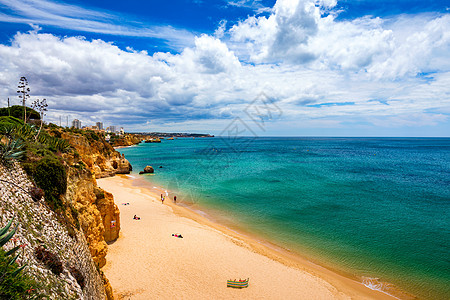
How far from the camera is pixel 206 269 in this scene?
46.2 ft

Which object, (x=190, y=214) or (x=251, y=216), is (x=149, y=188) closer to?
(x=190, y=214)

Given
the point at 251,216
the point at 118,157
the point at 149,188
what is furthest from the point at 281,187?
the point at 118,157

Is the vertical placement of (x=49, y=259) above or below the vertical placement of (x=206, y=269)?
above

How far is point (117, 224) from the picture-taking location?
16188 mm

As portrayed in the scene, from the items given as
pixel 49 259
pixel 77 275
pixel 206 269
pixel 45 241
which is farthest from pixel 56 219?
pixel 206 269

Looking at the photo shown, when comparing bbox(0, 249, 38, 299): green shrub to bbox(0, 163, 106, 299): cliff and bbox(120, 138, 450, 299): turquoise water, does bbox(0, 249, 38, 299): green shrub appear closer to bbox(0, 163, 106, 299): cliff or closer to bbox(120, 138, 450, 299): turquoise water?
bbox(0, 163, 106, 299): cliff

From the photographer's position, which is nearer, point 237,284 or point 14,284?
point 14,284

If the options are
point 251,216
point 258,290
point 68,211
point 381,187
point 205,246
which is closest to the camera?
point 68,211

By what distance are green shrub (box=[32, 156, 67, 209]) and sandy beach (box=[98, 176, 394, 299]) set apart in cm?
602

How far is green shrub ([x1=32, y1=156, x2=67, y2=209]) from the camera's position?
859cm

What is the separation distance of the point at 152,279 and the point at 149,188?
2580 centimetres

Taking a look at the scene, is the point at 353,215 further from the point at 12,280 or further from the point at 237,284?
the point at 12,280

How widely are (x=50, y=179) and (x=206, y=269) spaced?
9.97m

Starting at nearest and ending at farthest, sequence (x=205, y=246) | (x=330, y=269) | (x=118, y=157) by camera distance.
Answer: (x=330, y=269) < (x=205, y=246) < (x=118, y=157)
